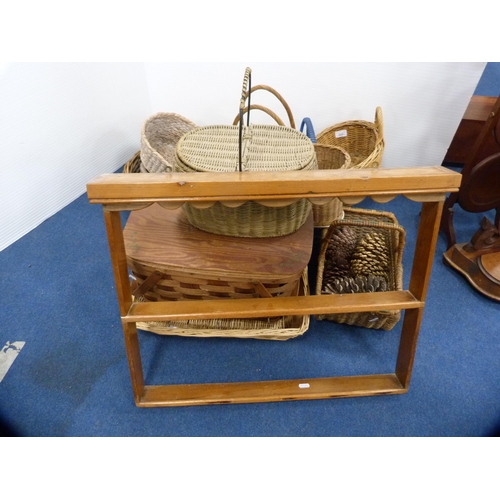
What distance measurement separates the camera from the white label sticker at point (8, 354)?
4.08 ft

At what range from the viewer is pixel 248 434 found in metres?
1.09

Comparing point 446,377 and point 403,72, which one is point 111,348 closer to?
point 446,377

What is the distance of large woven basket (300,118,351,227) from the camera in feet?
5.28

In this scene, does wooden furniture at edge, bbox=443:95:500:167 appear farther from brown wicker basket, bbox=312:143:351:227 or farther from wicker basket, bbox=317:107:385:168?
brown wicker basket, bbox=312:143:351:227

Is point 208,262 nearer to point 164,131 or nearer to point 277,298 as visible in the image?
point 277,298

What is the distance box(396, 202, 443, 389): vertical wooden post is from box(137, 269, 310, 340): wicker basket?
0.32m

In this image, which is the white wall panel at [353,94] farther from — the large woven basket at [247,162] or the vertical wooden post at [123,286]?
the vertical wooden post at [123,286]

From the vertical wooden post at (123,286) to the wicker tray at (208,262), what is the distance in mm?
171

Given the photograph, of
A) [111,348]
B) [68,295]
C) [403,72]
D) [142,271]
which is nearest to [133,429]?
[111,348]

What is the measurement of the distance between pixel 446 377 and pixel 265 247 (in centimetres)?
76

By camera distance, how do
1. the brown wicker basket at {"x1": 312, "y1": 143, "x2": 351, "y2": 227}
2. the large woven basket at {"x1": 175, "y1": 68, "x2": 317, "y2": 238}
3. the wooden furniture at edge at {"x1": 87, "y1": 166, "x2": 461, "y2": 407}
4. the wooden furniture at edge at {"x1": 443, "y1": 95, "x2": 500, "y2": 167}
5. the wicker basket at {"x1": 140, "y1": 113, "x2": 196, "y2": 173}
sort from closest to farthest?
the wooden furniture at edge at {"x1": 87, "y1": 166, "x2": 461, "y2": 407} < the large woven basket at {"x1": 175, "y1": 68, "x2": 317, "y2": 238} < the brown wicker basket at {"x1": 312, "y1": 143, "x2": 351, "y2": 227} < the wicker basket at {"x1": 140, "y1": 113, "x2": 196, "y2": 173} < the wooden furniture at edge at {"x1": 443, "y1": 95, "x2": 500, "y2": 167}

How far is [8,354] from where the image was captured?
1288 mm

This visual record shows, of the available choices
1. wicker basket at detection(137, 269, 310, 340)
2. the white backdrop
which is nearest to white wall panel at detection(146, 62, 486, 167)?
the white backdrop

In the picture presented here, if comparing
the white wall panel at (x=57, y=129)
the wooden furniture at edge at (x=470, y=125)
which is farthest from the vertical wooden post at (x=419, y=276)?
the white wall panel at (x=57, y=129)
